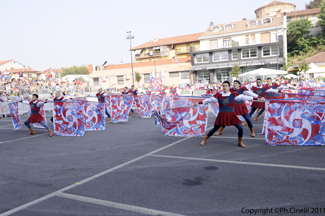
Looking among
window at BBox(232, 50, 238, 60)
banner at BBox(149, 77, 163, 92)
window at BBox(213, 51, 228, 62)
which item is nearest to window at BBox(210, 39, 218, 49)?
window at BBox(213, 51, 228, 62)

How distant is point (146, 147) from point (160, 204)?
159 inches

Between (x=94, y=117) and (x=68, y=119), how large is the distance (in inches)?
53.7

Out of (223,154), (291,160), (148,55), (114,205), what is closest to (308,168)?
(291,160)

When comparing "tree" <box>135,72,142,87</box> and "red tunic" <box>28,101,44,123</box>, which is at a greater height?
"tree" <box>135,72,142,87</box>

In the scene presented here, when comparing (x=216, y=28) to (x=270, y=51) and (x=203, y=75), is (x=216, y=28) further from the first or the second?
(x=270, y=51)

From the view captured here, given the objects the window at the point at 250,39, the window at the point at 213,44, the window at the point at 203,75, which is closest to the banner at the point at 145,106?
the window at the point at 203,75

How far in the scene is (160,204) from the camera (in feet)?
13.9

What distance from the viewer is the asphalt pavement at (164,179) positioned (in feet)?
13.6

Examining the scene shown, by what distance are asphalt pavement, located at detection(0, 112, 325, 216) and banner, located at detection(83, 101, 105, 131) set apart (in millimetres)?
3221

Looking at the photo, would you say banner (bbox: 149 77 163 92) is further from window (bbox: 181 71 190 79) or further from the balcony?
the balcony

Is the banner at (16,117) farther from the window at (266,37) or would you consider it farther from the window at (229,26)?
the window at (229,26)

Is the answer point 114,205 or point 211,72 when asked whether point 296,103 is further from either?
point 211,72

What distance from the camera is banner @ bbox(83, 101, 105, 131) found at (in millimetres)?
12078

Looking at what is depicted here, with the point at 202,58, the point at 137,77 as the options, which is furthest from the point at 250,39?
the point at 137,77
